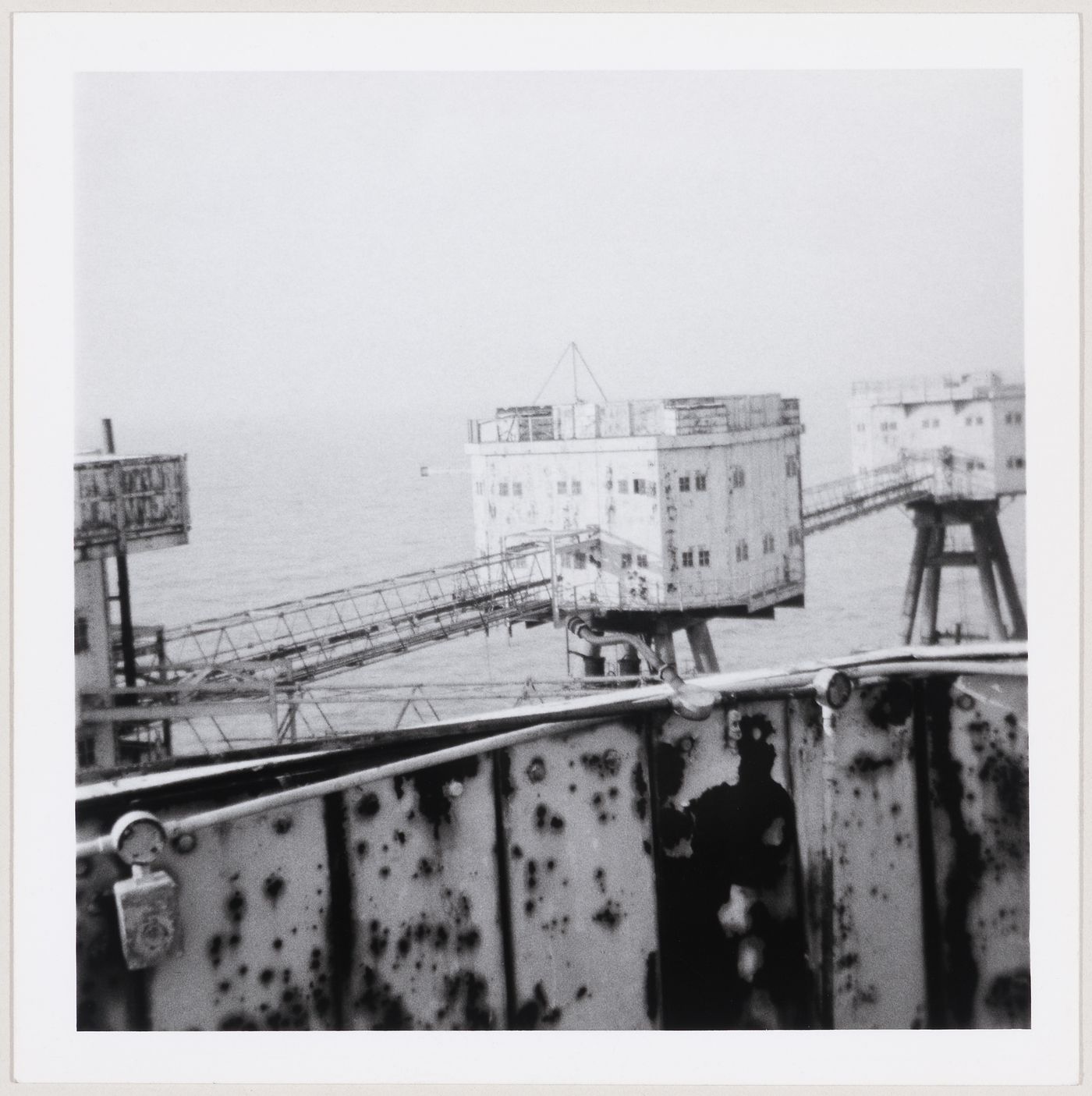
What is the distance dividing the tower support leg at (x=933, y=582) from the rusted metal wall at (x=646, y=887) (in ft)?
73.6

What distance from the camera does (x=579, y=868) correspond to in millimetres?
4965

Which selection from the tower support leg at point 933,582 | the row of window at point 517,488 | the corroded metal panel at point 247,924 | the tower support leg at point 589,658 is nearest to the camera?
the corroded metal panel at point 247,924

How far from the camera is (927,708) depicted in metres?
5.27

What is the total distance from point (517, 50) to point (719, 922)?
482 centimetres

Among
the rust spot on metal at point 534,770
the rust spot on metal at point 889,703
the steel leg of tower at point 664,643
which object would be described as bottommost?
the steel leg of tower at point 664,643

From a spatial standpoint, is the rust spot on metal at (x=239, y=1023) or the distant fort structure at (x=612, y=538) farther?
the distant fort structure at (x=612, y=538)

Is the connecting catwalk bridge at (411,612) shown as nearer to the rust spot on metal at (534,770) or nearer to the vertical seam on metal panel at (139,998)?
the rust spot on metal at (534,770)

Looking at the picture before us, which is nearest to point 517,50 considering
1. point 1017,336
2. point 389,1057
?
point 1017,336

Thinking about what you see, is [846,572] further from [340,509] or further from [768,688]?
[768,688]

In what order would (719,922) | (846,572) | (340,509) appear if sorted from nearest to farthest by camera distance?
(719,922)
(340,509)
(846,572)

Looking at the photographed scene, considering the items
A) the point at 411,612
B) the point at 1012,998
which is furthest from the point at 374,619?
the point at 1012,998

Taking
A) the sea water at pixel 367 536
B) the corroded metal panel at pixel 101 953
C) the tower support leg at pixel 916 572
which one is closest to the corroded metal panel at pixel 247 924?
the corroded metal panel at pixel 101 953

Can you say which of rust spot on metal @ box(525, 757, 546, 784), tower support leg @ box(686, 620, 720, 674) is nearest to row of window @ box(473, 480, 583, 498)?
tower support leg @ box(686, 620, 720, 674)

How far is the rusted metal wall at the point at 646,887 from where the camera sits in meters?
4.57
